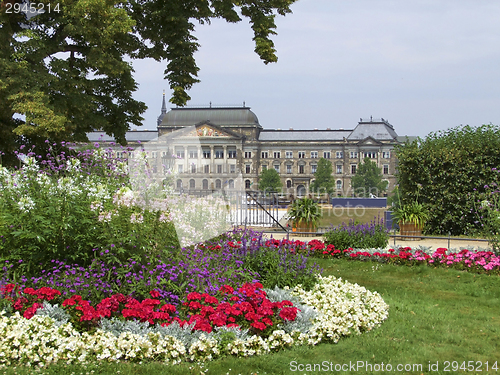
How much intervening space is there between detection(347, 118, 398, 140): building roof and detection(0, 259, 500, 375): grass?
85389 mm

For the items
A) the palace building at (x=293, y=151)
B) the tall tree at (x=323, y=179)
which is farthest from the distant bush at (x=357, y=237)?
the palace building at (x=293, y=151)

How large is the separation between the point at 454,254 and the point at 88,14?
790cm

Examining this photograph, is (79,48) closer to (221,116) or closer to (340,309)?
(340,309)

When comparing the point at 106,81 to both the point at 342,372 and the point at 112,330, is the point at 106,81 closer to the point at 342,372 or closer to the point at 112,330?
the point at 112,330

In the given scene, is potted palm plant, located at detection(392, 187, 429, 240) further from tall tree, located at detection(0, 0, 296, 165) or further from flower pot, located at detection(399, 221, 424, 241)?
tall tree, located at detection(0, 0, 296, 165)

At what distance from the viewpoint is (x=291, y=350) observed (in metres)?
4.47

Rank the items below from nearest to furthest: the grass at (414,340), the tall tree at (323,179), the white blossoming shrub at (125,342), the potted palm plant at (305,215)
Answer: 1. the grass at (414,340)
2. the white blossoming shrub at (125,342)
3. the potted palm plant at (305,215)
4. the tall tree at (323,179)

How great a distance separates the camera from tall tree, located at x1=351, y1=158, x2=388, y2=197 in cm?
7225

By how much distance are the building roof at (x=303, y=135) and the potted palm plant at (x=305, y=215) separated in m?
77.9

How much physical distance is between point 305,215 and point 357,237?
3188 millimetres

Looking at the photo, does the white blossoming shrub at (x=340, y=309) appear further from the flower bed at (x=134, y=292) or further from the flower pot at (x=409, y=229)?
the flower pot at (x=409, y=229)

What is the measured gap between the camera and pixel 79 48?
35.6ft

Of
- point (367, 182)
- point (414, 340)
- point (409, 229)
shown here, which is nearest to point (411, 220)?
point (409, 229)

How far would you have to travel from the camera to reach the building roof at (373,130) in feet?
296
